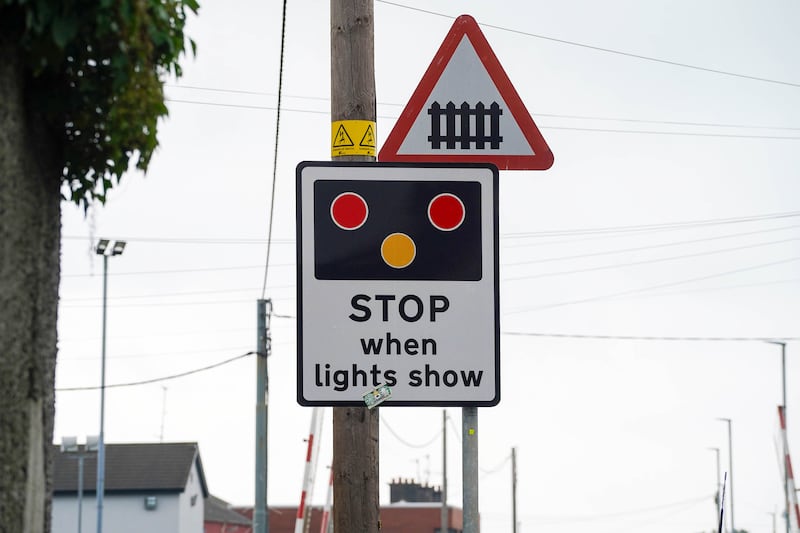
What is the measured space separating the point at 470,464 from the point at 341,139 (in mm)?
1941

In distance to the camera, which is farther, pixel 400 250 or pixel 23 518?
pixel 400 250

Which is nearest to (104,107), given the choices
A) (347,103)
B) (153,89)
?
(153,89)

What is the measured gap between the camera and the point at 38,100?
12.3 ft

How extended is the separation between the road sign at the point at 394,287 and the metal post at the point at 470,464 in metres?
0.14

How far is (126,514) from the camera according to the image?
68625 millimetres

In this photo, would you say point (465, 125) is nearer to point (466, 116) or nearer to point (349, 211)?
point (466, 116)

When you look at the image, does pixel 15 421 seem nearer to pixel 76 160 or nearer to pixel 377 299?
pixel 76 160

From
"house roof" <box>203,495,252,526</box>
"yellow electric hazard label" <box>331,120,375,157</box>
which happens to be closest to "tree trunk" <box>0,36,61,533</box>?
"yellow electric hazard label" <box>331,120,375,157</box>

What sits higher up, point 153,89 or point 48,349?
point 153,89

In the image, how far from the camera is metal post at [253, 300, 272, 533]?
31.6 meters

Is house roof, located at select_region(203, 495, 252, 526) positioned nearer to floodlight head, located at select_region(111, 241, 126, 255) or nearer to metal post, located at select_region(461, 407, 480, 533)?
floodlight head, located at select_region(111, 241, 126, 255)

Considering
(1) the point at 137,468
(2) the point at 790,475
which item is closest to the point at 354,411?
(2) the point at 790,475

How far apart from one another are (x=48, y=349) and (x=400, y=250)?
148 cm

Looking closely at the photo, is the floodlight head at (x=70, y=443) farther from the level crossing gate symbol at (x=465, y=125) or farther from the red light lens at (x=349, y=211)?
the red light lens at (x=349, y=211)
